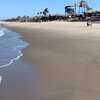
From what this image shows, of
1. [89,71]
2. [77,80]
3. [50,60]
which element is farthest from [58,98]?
[50,60]

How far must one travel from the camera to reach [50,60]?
1522 centimetres

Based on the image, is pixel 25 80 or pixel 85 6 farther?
pixel 85 6

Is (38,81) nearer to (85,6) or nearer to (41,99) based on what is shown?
(41,99)

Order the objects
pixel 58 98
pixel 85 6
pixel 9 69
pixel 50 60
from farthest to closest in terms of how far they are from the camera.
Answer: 1. pixel 85 6
2. pixel 50 60
3. pixel 9 69
4. pixel 58 98

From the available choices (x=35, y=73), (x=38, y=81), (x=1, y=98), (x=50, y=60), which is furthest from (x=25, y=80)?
(x=50, y=60)

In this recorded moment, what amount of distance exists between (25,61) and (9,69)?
95.6 inches

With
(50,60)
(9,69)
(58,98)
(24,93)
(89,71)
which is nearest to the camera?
(58,98)

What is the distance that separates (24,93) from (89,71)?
137 inches

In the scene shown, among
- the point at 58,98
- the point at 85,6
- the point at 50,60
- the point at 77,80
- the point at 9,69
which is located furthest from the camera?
the point at 85,6

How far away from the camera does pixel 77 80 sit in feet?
33.2

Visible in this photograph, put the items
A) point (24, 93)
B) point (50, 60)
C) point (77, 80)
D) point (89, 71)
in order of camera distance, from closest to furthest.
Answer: point (24, 93)
point (77, 80)
point (89, 71)
point (50, 60)

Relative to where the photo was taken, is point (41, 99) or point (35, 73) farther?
point (35, 73)

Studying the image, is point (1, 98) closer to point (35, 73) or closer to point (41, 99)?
point (41, 99)

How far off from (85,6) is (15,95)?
128283 millimetres
